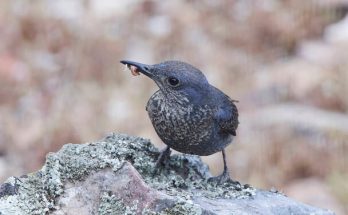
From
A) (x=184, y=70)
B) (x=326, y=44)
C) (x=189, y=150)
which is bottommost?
(x=189, y=150)

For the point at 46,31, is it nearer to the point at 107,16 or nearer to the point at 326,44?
the point at 107,16

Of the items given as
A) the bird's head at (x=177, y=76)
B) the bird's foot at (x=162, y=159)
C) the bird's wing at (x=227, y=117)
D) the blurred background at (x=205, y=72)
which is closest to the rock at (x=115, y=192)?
the bird's foot at (x=162, y=159)

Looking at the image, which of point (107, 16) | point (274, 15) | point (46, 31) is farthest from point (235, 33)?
point (46, 31)

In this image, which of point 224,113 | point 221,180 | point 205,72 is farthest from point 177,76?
point 205,72

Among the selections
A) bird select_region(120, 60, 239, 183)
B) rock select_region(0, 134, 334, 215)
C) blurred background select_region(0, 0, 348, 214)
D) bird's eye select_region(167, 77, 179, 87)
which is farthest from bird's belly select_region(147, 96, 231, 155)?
blurred background select_region(0, 0, 348, 214)

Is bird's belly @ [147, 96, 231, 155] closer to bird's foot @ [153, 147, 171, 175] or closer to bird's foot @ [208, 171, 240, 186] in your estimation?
bird's foot @ [153, 147, 171, 175]

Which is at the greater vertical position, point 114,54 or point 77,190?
point 114,54

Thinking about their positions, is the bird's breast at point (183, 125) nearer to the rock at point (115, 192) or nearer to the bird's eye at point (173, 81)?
the bird's eye at point (173, 81)
